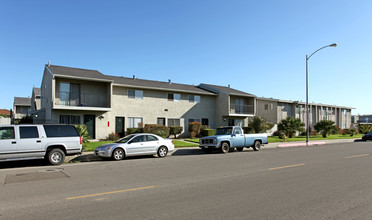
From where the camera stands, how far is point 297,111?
42.1 metres

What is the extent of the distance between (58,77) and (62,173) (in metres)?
14.3

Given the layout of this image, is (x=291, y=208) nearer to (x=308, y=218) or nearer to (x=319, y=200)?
(x=308, y=218)

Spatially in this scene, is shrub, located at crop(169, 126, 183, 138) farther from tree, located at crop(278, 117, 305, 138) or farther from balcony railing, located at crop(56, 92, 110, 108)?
tree, located at crop(278, 117, 305, 138)

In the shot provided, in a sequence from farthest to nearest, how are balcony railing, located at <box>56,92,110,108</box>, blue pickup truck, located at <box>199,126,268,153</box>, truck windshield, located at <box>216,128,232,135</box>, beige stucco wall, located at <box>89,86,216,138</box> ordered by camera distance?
beige stucco wall, located at <box>89,86,216,138</box>
balcony railing, located at <box>56,92,110,108</box>
truck windshield, located at <box>216,128,232,135</box>
blue pickup truck, located at <box>199,126,268,153</box>

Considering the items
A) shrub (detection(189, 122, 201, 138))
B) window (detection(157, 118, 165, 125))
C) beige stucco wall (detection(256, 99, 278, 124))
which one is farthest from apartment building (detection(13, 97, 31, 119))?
beige stucco wall (detection(256, 99, 278, 124))

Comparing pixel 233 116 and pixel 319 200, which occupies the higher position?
pixel 233 116

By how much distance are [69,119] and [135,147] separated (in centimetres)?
1062

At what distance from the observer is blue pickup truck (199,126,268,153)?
16.4 metres

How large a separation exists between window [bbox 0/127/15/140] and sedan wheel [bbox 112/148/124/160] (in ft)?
14.3

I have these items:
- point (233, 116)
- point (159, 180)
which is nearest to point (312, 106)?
point (233, 116)

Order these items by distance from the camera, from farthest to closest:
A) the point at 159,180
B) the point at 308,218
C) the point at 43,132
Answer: the point at 43,132 < the point at 159,180 < the point at 308,218

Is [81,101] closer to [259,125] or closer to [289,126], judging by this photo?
[259,125]

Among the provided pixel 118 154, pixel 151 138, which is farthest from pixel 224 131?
pixel 118 154

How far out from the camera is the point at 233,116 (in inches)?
1220
